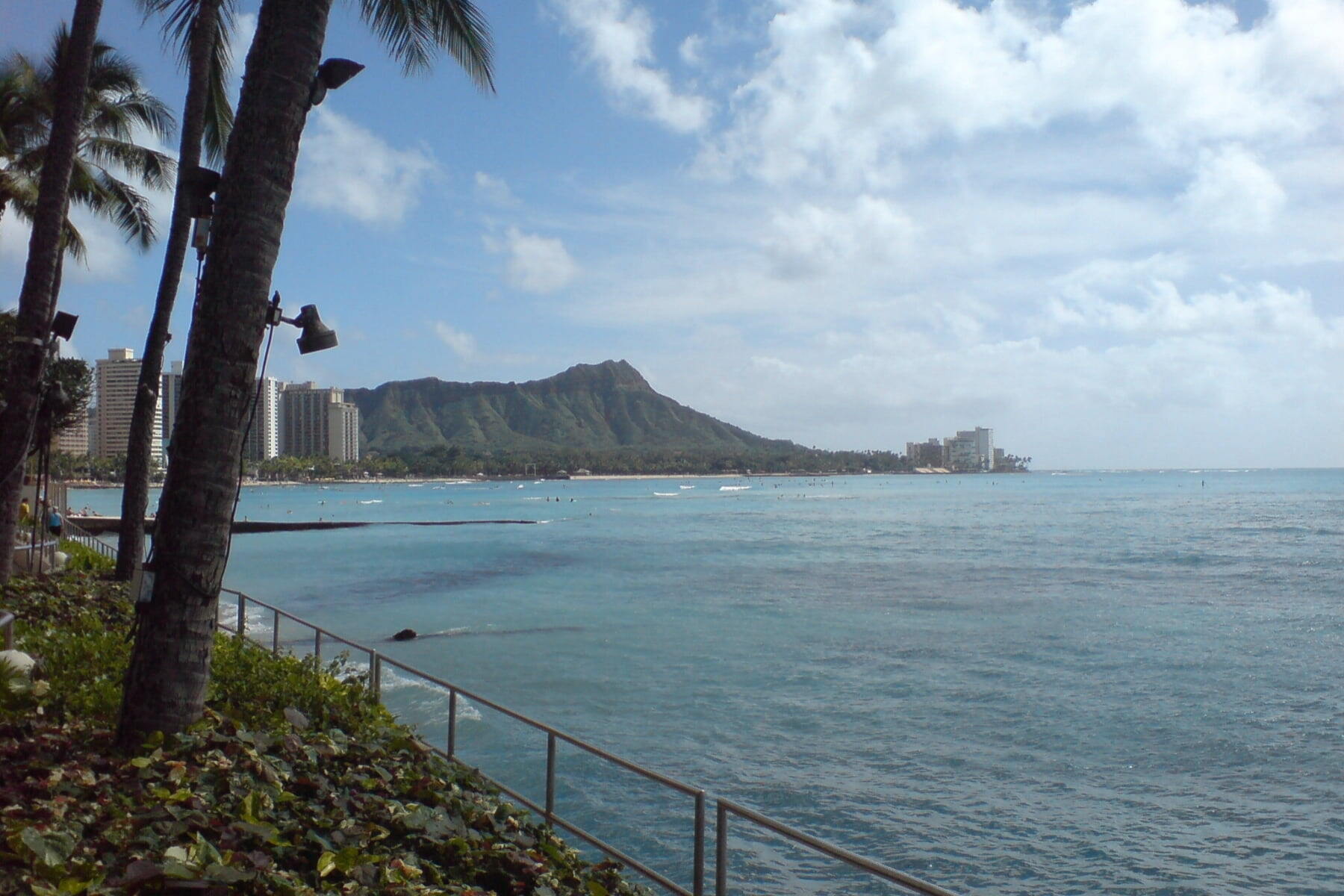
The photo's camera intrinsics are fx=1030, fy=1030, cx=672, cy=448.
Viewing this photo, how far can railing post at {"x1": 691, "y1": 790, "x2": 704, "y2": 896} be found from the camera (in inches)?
217

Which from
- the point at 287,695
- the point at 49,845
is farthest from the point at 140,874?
the point at 287,695

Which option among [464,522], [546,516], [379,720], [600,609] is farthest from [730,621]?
[546,516]

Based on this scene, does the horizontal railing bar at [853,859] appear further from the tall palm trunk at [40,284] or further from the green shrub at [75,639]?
the tall palm trunk at [40,284]

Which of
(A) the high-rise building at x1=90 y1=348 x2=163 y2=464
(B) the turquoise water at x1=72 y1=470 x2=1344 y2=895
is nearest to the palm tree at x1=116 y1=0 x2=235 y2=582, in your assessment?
(B) the turquoise water at x1=72 y1=470 x2=1344 y2=895

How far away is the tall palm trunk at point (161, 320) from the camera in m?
15.2

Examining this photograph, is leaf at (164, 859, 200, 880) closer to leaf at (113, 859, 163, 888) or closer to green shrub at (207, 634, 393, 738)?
leaf at (113, 859, 163, 888)

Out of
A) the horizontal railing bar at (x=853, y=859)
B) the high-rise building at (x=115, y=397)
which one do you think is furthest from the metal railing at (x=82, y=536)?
the high-rise building at (x=115, y=397)

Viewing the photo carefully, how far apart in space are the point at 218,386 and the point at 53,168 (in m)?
8.06

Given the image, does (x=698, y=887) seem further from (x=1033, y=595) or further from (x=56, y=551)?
(x=1033, y=595)

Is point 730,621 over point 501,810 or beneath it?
beneath

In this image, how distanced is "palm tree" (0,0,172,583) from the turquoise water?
7.13m

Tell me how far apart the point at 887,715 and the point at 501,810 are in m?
13.2

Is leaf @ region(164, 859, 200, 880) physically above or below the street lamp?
below

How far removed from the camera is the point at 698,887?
5.70 meters
